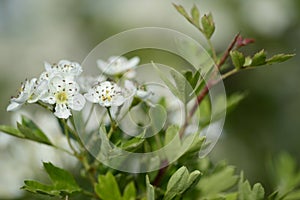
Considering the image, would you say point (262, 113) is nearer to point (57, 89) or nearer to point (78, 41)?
point (78, 41)

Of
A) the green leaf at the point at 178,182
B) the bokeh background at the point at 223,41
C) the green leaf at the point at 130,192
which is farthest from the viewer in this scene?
the bokeh background at the point at 223,41

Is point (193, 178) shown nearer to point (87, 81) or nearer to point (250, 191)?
point (250, 191)

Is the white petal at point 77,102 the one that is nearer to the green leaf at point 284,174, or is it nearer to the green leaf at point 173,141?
the green leaf at point 173,141

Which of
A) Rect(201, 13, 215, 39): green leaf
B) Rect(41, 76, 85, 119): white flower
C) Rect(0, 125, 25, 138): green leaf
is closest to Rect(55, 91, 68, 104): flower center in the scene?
Rect(41, 76, 85, 119): white flower

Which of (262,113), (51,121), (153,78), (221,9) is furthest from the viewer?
(221,9)

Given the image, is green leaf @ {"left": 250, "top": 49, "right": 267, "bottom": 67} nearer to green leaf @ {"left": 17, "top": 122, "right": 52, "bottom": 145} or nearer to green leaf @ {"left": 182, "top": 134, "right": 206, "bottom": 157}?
green leaf @ {"left": 182, "top": 134, "right": 206, "bottom": 157}

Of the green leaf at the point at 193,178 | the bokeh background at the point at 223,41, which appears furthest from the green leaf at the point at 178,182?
the bokeh background at the point at 223,41

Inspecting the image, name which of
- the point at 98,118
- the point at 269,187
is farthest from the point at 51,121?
the point at 269,187
